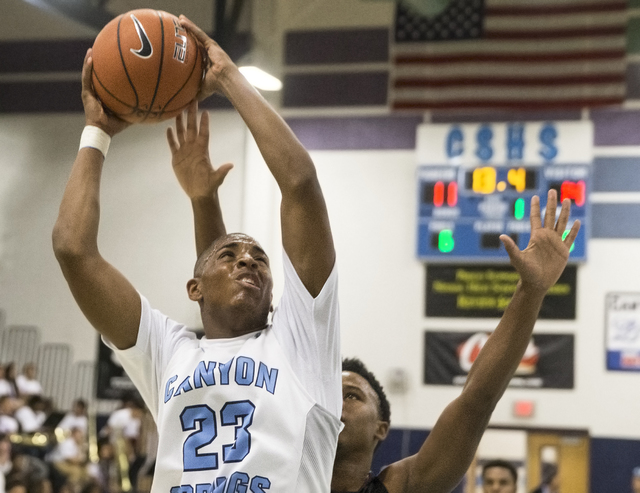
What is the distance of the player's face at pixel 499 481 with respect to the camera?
4748 millimetres

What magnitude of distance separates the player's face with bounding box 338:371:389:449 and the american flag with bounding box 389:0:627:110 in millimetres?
7166

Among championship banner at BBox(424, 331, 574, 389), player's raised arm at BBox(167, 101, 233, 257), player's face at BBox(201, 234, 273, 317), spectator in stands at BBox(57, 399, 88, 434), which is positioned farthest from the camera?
spectator in stands at BBox(57, 399, 88, 434)

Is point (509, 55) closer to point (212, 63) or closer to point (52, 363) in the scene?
point (52, 363)

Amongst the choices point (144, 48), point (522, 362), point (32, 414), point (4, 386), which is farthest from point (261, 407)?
point (4, 386)

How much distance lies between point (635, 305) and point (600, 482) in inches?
71.2

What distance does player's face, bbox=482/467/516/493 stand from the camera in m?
4.75

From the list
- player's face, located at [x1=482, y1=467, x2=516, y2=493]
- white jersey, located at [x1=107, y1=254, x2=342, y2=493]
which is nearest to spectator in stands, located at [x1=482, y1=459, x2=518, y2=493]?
player's face, located at [x1=482, y1=467, x2=516, y2=493]

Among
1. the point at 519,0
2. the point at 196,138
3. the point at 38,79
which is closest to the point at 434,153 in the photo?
the point at 519,0

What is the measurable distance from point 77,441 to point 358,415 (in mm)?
7783

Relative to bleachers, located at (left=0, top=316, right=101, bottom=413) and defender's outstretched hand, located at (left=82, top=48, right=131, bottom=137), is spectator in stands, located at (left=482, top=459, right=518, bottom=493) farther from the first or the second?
bleachers, located at (left=0, top=316, right=101, bottom=413)

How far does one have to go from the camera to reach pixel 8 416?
9484 millimetres

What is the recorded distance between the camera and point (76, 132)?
1062cm

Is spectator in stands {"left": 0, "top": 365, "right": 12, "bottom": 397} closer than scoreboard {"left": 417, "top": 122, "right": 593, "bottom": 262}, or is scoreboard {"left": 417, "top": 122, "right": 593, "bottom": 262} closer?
scoreboard {"left": 417, "top": 122, "right": 593, "bottom": 262}

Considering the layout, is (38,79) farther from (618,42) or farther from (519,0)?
(618,42)
